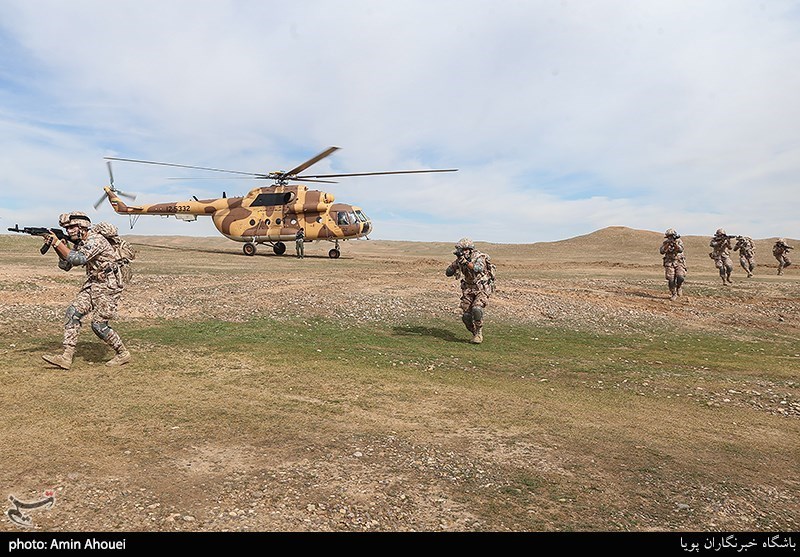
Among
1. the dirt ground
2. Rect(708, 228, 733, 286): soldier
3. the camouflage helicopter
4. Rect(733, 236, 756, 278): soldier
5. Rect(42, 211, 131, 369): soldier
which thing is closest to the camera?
the dirt ground

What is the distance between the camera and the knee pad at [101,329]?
8062mm

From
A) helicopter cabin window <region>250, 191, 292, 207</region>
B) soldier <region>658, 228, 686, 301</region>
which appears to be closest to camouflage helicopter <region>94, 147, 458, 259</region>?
helicopter cabin window <region>250, 191, 292, 207</region>

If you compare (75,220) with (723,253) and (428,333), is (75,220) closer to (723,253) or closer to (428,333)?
(428,333)

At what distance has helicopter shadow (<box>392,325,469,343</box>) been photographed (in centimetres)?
1192

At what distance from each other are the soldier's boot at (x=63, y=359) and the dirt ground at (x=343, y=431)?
1.97m

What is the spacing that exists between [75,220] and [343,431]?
5815 mm

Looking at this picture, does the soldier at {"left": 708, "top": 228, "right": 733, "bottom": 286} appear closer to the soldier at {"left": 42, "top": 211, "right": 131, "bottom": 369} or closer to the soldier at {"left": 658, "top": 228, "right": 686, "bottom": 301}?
the soldier at {"left": 658, "top": 228, "right": 686, "bottom": 301}

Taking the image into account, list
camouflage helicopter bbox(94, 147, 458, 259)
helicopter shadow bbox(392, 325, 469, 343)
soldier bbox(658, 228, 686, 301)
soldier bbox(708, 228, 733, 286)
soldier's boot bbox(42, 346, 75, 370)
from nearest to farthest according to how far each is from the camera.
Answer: soldier's boot bbox(42, 346, 75, 370), helicopter shadow bbox(392, 325, 469, 343), soldier bbox(658, 228, 686, 301), soldier bbox(708, 228, 733, 286), camouflage helicopter bbox(94, 147, 458, 259)

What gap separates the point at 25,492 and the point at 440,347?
767cm

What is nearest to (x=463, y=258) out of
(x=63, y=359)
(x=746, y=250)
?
(x=63, y=359)

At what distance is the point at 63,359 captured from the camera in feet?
26.1

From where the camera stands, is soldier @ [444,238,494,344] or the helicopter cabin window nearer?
soldier @ [444,238,494,344]

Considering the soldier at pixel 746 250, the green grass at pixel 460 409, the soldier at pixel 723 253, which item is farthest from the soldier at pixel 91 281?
the soldier at pixel 746 250

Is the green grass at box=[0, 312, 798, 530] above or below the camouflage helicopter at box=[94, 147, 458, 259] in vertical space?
below
